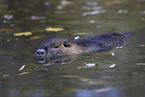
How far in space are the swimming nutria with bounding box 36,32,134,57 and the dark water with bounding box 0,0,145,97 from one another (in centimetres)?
30

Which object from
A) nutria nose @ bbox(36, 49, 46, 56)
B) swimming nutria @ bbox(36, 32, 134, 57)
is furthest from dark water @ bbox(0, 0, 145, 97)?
swimming nutria @ bbox(36, 32, 134, 57)

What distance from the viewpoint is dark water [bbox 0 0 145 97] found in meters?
3.89

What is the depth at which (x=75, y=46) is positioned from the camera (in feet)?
19.8

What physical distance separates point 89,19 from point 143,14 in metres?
1.87

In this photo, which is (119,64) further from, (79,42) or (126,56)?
(79,42)

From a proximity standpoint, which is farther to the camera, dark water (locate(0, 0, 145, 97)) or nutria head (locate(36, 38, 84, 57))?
nutria head (locate(36, 38, 84, 57))

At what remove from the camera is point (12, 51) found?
6.14 metres

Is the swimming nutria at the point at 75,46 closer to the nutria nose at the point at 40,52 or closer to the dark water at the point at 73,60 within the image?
the nutria nose at the point at 40,52

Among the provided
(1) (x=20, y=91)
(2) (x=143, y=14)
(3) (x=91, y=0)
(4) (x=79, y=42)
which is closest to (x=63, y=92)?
(1) (x=20, y=91)

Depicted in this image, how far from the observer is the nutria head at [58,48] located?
5.78 meters

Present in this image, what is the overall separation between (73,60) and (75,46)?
668 millimetres

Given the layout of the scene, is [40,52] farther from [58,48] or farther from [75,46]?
[75,46]

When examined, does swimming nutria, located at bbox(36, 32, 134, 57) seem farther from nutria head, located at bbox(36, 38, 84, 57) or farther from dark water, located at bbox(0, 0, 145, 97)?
dark water, located at bbox(0, 0, 145, 97)

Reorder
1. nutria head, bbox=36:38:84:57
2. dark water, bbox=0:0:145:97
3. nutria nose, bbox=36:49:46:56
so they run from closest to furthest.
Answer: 1. dark water, bbox=0:0:145:97
2. nutria nose, bbox=36:49:46:56
3. nutria head, bbox=36:38:84:57
